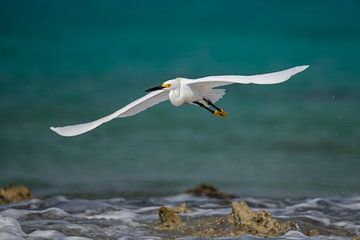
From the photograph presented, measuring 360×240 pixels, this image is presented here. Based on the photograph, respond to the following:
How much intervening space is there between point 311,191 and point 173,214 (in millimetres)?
1747

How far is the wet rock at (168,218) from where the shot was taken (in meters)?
5.70

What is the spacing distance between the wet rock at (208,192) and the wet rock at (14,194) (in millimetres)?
1211

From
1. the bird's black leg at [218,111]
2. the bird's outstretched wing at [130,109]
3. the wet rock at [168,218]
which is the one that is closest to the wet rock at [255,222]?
the wet rock at [168,218]

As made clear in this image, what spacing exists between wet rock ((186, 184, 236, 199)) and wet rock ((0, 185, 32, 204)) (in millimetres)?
1211

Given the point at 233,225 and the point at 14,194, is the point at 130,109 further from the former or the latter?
the point at 14,194

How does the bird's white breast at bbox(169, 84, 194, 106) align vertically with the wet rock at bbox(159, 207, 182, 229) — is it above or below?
above

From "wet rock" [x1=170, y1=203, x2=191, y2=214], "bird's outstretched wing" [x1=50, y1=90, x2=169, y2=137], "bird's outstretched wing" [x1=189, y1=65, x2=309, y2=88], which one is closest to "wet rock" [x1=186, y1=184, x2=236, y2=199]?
"wet rock" [x1=170, y1=203, x2=191, y2=214]

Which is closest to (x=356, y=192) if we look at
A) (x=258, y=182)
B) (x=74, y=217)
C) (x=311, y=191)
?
(x=311, y=191)

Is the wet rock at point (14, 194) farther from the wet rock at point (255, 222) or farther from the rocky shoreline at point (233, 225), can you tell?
the wet rock at point (255, 222)

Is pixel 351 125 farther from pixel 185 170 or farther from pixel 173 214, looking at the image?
pixel 173 214

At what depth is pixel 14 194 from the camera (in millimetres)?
6910

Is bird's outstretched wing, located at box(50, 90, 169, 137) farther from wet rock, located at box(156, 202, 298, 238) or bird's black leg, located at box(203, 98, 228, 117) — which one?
wet rock, located at box(156, 202, 298, 238)

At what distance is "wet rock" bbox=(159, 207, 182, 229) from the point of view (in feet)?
18.7

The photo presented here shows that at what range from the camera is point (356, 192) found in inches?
274
